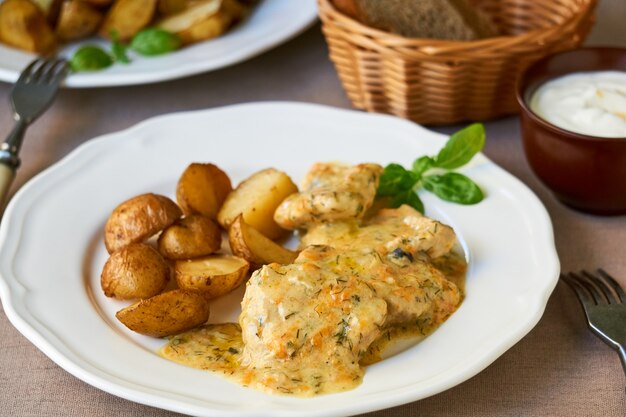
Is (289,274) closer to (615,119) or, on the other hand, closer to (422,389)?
(422,389)

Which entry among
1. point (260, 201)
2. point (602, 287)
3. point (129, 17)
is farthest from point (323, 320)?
point (129, 17)

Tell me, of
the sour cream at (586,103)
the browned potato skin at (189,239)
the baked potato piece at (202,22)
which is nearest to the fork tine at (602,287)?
the sour cream at (586,103)

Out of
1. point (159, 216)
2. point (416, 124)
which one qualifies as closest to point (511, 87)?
point (416, 124)

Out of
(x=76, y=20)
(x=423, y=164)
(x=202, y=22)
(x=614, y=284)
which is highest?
(x=76, y=20)

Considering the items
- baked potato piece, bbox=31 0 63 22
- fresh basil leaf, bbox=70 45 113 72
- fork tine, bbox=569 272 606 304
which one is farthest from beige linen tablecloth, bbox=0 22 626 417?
baked potato piece, bbox=31 0 63 22

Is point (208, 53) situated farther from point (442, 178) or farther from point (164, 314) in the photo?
point (164, 314)
